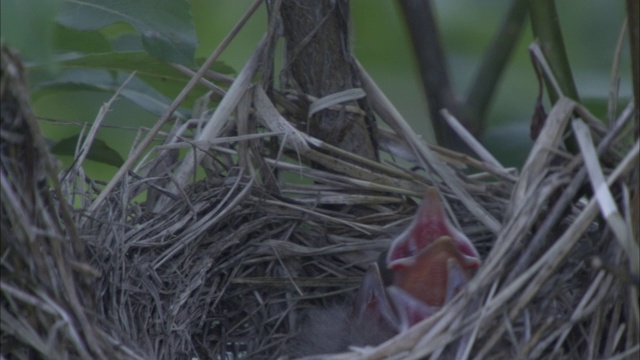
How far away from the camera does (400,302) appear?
4.41 ft

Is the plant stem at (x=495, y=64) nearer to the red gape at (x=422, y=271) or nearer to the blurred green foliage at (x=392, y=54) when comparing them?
the blurred green foliage at (x=392, y=54)

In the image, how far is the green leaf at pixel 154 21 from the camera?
121 centimetres

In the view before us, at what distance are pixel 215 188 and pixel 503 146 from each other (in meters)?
0.45

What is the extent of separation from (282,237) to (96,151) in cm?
31

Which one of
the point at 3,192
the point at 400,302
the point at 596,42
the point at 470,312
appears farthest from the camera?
the point at 596,42

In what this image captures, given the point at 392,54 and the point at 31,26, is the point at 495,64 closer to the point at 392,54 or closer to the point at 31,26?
the point at 392,54

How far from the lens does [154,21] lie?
121cm

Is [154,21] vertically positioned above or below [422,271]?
above

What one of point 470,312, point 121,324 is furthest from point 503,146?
point 121,324

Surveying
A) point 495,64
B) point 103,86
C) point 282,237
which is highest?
point 495,64

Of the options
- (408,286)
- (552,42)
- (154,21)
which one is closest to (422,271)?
(408,286)

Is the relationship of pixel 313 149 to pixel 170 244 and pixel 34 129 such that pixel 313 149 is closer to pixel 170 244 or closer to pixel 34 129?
pixel 170 244

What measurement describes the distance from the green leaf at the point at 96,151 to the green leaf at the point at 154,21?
0.26 m

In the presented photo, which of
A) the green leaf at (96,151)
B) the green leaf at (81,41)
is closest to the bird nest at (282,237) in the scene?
the green leaf at (96,151)
